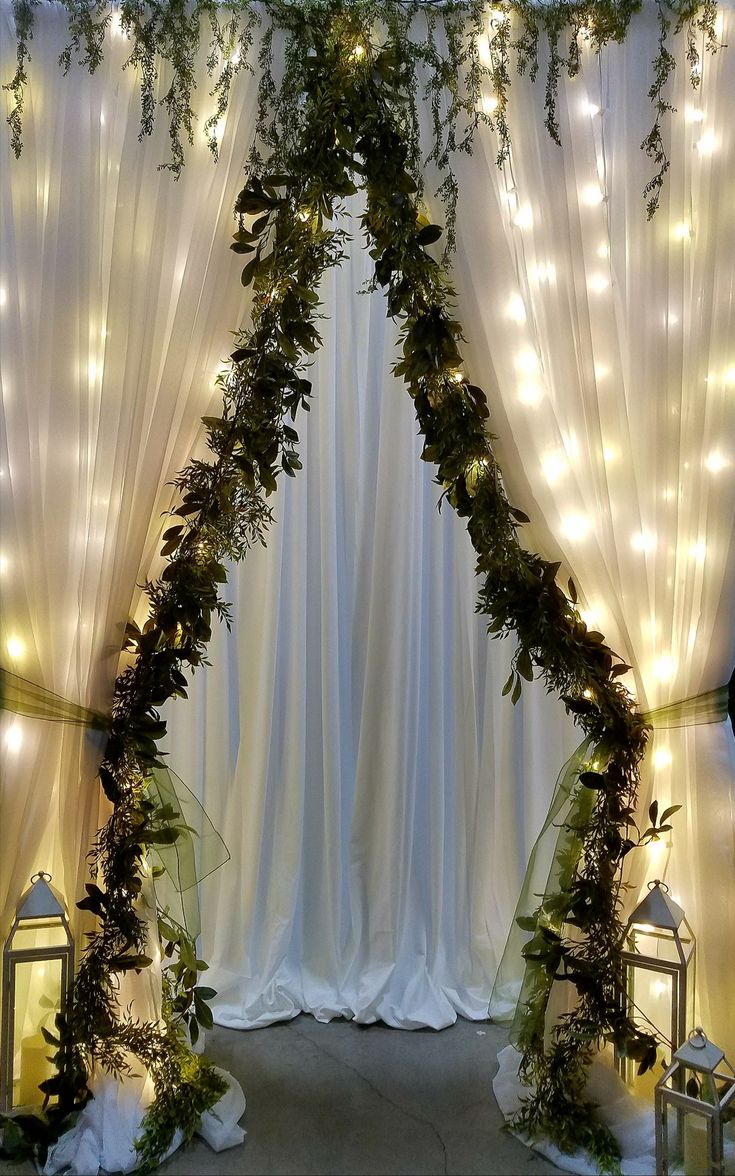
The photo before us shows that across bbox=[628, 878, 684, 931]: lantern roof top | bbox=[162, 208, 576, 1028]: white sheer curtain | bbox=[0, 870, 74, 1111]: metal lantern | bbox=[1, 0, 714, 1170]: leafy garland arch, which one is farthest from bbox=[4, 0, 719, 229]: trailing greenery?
bbox=[0, 870, 74, 1111]: metal lantern

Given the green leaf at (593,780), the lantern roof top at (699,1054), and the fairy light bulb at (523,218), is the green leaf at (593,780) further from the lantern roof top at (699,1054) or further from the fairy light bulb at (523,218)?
the fairy light bulb at (523,218)

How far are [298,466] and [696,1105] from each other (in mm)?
1567

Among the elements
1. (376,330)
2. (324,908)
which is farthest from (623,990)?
(376,330)

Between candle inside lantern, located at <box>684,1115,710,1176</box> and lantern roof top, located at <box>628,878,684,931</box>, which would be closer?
candle inside lantern, located at <box>684,1115,710,1176</box>

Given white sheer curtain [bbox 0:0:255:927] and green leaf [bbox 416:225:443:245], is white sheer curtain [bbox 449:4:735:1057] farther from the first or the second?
white sheer curtain [bbox 0:0:255:927]

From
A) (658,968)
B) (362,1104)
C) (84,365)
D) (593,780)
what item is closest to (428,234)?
(84,365)

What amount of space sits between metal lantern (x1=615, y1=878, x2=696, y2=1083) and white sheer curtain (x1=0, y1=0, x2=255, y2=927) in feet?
4.17

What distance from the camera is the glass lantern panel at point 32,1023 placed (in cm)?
209

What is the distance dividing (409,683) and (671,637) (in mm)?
874

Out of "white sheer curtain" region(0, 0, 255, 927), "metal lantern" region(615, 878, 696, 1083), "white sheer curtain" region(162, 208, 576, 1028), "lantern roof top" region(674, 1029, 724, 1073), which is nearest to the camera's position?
"lantern roof top" region(674, 1029, 724, 1073)

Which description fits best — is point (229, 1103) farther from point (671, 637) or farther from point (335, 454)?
point (335, 454)

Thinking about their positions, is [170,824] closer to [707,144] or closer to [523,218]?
[523,218]

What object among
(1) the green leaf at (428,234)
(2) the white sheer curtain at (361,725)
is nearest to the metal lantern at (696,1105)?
(2) the white sheer curtain at (361,725)

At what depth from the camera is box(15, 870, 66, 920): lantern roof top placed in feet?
6.69
